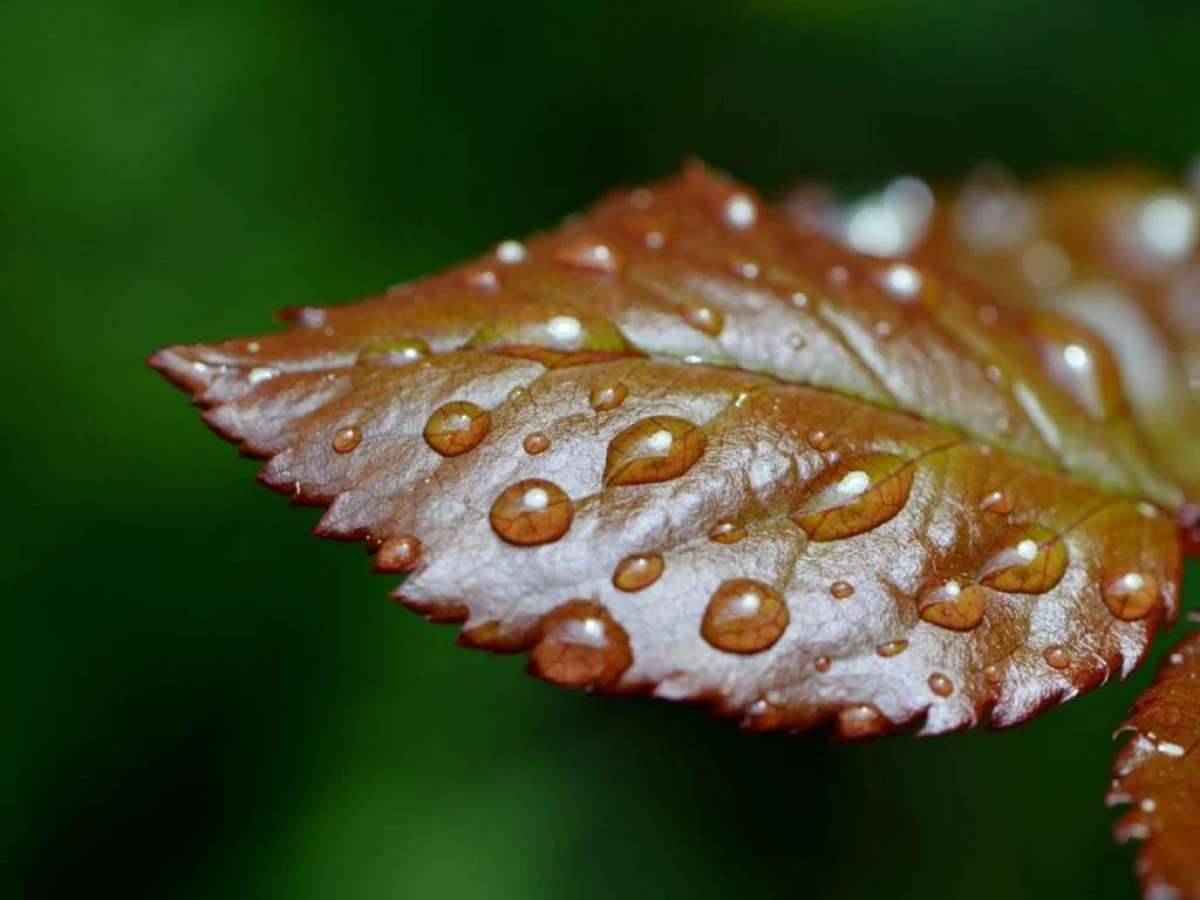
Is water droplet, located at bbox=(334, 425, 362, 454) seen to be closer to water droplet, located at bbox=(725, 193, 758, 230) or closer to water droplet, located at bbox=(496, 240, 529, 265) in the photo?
water droplet, located at bbox=(496, 240, 529, 265)

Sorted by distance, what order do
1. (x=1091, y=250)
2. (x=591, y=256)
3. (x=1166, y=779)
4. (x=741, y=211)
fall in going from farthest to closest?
(x=1091, y=250) → (x=741, y=211) → (x=591, y=256) → (x=1166, y=779)

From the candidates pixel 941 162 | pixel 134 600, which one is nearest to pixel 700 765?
pixel 134 600

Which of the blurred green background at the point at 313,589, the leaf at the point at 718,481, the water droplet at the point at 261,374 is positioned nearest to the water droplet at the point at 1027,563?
the leaf at the point at 718,481

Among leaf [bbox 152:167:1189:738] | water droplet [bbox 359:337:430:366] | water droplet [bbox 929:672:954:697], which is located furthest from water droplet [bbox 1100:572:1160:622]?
water droplet [bbox 359:337:430:366]

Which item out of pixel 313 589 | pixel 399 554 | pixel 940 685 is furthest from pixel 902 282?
pixel 313 589

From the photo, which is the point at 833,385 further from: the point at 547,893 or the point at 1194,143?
the point at 1194,143

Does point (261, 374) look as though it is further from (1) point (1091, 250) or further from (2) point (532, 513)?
(1) point (1091, 250)
